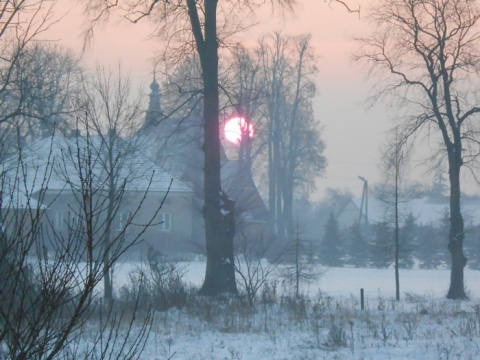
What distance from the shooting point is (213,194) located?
2008cm

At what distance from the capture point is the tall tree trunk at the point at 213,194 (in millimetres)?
20031

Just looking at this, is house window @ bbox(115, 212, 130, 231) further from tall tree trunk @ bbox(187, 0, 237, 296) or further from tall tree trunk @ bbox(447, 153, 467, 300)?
tall tree trunk @ bbox(447, 153, 467, 300)

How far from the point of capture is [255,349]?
11.7 meters

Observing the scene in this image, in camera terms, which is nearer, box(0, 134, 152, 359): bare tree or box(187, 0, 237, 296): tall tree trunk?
box(0, 134, 152, 359): bare tree

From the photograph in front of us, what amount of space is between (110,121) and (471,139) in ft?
42.6

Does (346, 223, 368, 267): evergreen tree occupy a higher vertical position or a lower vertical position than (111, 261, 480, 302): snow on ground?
higher

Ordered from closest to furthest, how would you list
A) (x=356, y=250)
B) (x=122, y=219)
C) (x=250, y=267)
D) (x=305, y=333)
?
(x=122, y=219) → (x=305, y=333) → (x=250, y=267) → (x=356, y=250)

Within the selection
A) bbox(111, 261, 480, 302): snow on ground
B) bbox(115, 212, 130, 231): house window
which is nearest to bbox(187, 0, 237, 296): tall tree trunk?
bbox(115, 212, 130, 231): house window

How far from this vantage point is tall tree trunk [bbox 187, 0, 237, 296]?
20.0 metres

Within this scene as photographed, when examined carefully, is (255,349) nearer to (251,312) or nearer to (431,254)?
(251,312)

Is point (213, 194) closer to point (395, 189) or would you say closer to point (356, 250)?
point (395, 189)

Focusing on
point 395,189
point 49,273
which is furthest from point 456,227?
point 49,273

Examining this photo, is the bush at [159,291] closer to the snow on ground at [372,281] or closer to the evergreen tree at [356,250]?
the snow on ground at [372,281]

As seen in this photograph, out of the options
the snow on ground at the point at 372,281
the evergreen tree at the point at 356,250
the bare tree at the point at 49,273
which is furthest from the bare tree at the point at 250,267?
the evergreen tree at the point at 356,250
